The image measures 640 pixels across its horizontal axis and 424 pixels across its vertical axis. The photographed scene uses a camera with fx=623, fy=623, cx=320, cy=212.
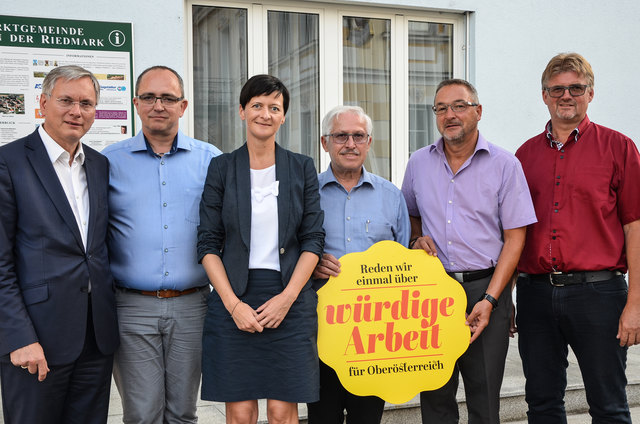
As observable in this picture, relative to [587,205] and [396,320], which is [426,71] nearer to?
[587,205]

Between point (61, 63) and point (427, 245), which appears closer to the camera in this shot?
point (427, 245)

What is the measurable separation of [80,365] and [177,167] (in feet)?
3.26

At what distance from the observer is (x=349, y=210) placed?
10.2 ft

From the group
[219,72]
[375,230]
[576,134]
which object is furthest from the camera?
[219,72]

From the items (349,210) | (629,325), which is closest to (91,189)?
(349,210)

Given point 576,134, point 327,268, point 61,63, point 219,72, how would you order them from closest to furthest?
point 327,268 < point 576,134 < point 61,63 < point 219,72

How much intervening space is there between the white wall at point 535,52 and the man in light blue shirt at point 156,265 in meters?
3.30

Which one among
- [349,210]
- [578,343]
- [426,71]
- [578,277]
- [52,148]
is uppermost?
[426,71]

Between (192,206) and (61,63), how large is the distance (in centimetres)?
274

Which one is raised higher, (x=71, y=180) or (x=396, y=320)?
(x=71, y=180)

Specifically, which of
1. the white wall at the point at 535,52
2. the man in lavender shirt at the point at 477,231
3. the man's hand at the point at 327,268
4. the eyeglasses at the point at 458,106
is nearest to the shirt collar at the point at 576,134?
the man in lavender shirt at the point at 477,231

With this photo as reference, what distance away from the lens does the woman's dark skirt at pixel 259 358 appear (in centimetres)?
273

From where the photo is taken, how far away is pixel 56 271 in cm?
259

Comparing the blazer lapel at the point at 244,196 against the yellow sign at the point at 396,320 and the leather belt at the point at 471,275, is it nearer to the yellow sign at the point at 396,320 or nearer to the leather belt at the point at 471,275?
the yellow sign at the point at 396,320
